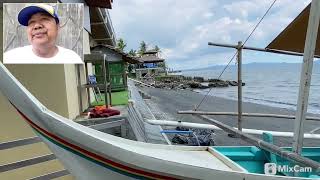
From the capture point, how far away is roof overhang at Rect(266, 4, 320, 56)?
8.62m

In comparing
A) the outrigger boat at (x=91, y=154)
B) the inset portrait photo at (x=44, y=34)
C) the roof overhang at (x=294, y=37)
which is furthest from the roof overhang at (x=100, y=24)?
the outrigger boat at (x=91, y=154)

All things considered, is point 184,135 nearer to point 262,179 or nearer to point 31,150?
point 31,150

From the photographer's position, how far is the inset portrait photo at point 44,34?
349 inches

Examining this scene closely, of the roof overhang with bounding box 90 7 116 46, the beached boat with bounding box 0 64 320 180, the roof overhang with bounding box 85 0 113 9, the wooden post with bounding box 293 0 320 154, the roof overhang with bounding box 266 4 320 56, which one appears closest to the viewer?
the beached boat with bounding box 0 64 320 180

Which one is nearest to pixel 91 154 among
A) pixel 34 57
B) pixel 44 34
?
pixel 34 57

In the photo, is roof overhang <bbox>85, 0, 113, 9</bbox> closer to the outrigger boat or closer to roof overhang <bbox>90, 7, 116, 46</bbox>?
roof overhang <bbox>90, 7, 116, 46</bbox>

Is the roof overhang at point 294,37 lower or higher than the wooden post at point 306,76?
higher

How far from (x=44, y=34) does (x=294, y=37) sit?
521 cm

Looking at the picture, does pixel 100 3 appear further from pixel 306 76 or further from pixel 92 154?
pixel 92 154

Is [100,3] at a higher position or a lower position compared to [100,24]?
higher

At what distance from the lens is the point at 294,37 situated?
9125 mm

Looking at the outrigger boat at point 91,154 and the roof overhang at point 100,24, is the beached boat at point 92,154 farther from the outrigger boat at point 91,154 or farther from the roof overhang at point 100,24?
the roof overhang at point 100,24

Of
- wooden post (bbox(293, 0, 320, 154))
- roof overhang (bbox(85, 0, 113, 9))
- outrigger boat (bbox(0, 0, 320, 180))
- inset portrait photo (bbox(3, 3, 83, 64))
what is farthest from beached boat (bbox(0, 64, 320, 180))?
roof overhang (bbox(85, 0, 113, 9))

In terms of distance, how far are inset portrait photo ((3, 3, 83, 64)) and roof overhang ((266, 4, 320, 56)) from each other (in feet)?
13.6
